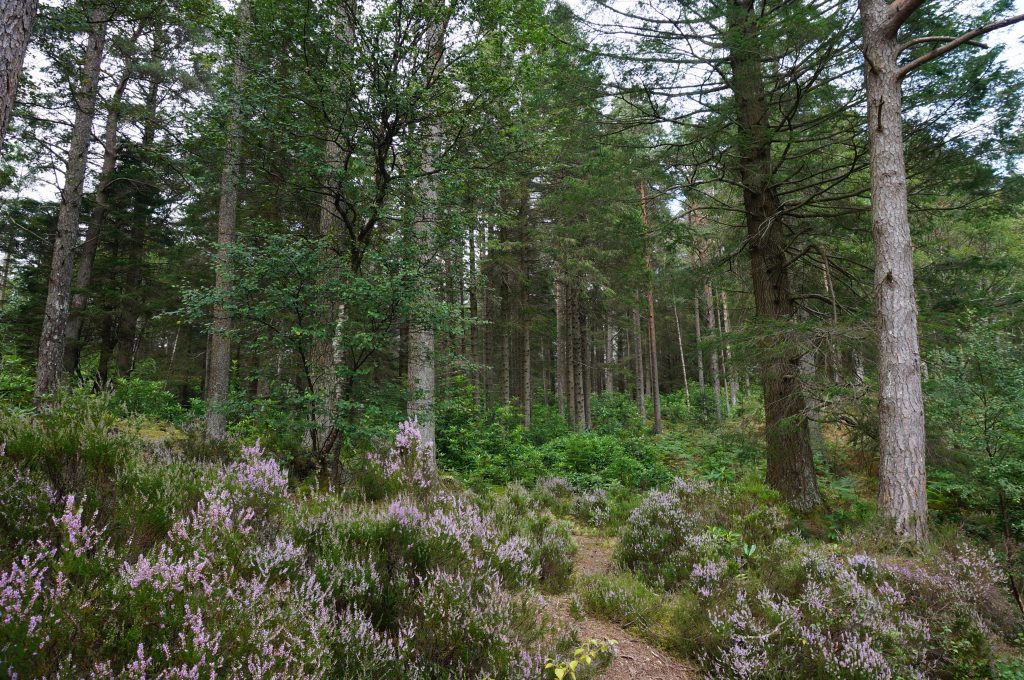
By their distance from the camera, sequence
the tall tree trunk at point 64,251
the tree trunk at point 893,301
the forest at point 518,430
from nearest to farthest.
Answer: the forest at point 518,430
the tree trunk at point 893,301
the tall tree trunk at point 64,251

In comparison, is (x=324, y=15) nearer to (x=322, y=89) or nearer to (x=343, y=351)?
(x=322, y=89)

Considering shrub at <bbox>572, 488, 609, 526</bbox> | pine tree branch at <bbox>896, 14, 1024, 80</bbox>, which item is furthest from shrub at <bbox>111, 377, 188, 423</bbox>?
pine tree branch at <bbox>896, 14, 1024, 80</bbox>

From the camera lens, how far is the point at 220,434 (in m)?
9.89

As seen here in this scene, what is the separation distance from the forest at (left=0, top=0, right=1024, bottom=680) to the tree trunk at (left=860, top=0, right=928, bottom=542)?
0.03 meters

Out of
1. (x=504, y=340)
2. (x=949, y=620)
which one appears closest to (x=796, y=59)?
(x=949, y=620)

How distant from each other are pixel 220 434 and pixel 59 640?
9.53m

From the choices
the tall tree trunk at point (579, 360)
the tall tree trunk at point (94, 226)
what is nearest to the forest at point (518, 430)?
the tall tree trunk at point (94, 226)

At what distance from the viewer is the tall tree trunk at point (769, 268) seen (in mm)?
6777

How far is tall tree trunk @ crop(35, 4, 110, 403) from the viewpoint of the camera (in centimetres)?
956

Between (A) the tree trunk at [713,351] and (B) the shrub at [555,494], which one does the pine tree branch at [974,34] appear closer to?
(A) the tree trunk at [713,351]

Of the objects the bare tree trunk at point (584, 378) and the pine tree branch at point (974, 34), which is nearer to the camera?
the pine tree branch at point (974, 34)

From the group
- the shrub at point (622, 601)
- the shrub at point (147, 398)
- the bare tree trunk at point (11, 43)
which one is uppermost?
the bare tree trunk at point (11, 43)

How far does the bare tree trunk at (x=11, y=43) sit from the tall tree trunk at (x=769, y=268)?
310 inches

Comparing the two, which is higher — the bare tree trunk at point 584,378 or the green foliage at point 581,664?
the bare tree trunk at point 584,378
